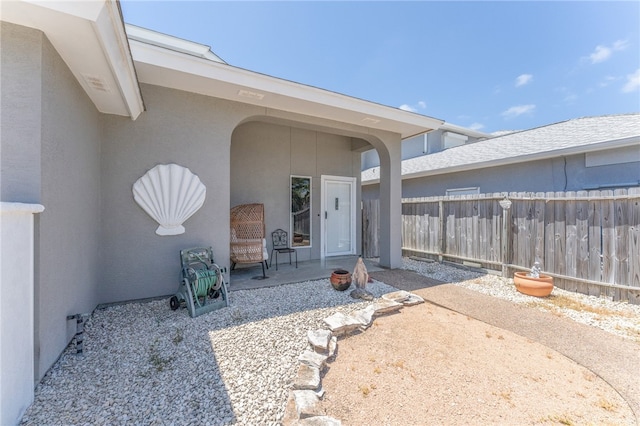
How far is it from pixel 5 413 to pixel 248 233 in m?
3.94

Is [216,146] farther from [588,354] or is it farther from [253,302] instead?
[588,354]

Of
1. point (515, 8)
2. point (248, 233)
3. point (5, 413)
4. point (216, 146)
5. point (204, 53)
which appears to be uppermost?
point (515, 8)

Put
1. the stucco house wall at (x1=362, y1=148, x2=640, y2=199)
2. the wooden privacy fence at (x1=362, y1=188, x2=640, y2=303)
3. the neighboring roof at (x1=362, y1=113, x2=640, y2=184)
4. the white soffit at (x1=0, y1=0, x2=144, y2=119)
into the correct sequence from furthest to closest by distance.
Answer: the neighboring roof at (x1=362, y1=113, x2=640, y2=184), the stucco house wall at (x1=362, y1=148, x2=640, y2=199), the wooden privacy fence at (x1=362, y1=188, x2=640, y2=303), the white soffit at (x1=0, y1=0, x2=144, y2=119)

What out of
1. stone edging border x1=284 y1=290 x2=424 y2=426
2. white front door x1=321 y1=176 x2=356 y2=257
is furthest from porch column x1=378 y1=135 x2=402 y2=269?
stone edging border x1=284 y1=290 x2=424 y2=426

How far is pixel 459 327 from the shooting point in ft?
11.0

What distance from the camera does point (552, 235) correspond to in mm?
4910

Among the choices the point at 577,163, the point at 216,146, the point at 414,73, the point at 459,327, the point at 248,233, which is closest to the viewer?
the point at 459,327

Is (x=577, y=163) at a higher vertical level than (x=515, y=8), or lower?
lower

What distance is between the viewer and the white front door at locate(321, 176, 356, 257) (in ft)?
23.6

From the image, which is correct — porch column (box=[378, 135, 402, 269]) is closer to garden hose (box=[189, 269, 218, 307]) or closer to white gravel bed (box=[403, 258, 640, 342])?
white gravel bed (box=[403, 258, 640, 342])

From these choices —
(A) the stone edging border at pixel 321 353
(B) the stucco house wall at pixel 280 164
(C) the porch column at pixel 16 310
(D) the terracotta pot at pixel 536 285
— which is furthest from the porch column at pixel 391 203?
(C) the porch column at pixel 16 310

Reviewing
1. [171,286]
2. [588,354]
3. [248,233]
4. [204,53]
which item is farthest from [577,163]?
[204,53]

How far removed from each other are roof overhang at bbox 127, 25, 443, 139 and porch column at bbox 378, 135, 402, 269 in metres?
0.67

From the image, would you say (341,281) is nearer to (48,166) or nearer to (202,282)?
(202,282)
